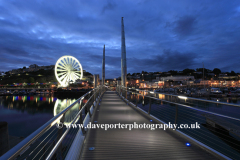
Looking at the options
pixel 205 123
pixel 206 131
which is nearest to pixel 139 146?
pixel 206 131

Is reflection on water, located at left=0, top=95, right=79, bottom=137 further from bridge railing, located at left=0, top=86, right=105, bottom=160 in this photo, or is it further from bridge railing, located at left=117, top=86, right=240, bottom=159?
bridge railing, located at left=0, top=86, right=105, bottom=160

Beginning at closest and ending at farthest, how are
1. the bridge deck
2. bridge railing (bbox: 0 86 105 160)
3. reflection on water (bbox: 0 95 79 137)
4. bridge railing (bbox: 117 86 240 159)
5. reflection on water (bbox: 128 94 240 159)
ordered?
bridge railing (bbox: 0 86 105 160), the bridge deck, bridge railing (bbox: 117 86 240 159), reflection on water (bbox: 128 94 240 159), reflection on water (bbox: 0 95 79 137)

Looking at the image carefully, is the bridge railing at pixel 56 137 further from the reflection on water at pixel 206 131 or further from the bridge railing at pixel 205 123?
the bridge railing at pixel 205 123

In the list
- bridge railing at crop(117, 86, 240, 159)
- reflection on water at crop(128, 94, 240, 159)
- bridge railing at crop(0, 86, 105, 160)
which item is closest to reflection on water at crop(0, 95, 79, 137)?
bridge railing at crop(117, 86, 240, 159)

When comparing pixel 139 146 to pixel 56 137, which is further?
pixel 139 146

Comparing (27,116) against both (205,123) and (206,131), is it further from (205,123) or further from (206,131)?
(206,131)

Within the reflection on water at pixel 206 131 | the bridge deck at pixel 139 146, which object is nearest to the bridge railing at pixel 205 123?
the reflection on water at pixel 206 131

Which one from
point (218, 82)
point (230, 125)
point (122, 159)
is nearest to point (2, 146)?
point (122, 159)

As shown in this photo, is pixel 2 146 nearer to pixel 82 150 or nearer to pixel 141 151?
pixel 82 150

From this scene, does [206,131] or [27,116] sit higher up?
[206,131]

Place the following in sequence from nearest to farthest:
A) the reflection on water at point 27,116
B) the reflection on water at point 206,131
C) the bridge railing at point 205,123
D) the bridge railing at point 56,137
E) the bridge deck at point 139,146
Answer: the bridge railing at point 56,137 → the bridge deck at point 139,146 → the bridge railing at point 205,123 → the reflection on water at point 206,131 → the reflection on water at point 27,116

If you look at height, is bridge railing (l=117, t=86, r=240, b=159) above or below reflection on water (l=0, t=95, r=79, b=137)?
above

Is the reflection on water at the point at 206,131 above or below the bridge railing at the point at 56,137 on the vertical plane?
Result: below

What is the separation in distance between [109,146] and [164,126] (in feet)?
6.40
